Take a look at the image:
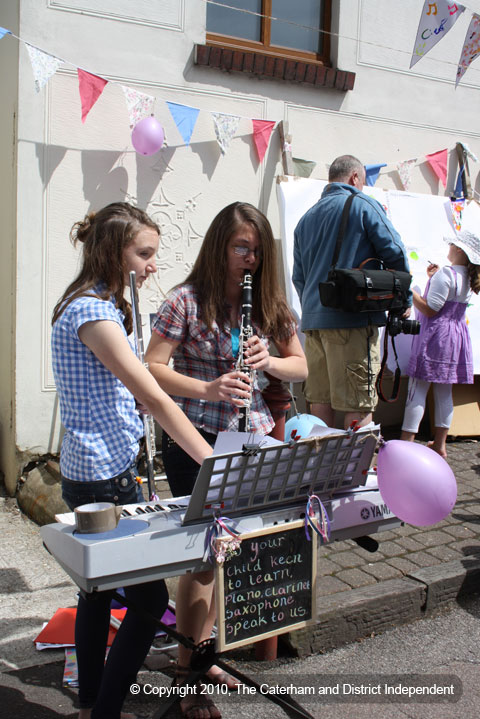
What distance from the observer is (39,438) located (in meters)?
4.73

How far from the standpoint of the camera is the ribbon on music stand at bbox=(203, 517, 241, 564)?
1.79 metres

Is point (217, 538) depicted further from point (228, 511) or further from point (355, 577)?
point (355, 577)

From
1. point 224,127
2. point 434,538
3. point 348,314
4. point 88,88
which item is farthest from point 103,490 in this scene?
point 224,127

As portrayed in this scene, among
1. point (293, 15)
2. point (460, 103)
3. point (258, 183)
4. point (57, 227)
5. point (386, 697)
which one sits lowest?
point (386, 697)

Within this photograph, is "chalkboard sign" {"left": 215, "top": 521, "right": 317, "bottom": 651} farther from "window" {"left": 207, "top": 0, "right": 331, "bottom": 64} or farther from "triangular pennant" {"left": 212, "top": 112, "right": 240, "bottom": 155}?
"window" {"left": 207, "top": 0, "right": 331, "bottom": 64}

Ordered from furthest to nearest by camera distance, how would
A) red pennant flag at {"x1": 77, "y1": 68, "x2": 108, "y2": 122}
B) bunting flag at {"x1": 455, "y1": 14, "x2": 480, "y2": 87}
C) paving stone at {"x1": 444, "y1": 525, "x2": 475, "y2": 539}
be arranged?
bunting flag at {"x1": 455, "y1": 14, "x2": 480, "y2": 87} → red pennant flag at {"x1": 77, "y1": 68, "x2": 108, "y2": 122} → paving stone at {"x1": 444, "y1": 525, "x2": 475, "y2": 539}

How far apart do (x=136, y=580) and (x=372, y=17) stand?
577 cm

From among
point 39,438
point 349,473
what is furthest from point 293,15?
point 349,473

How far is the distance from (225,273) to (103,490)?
37.3 inches

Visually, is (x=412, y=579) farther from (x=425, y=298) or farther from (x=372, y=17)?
(x=372, y=17)

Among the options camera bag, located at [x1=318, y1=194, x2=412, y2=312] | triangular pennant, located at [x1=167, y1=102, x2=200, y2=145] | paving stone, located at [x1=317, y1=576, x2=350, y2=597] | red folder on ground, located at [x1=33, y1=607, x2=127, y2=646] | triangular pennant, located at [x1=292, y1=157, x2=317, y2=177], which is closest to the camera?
red folder on ground, located at [x1=33, y1=607, x2=127, y2=646]

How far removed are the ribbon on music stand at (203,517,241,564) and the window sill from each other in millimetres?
4305

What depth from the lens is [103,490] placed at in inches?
86.0

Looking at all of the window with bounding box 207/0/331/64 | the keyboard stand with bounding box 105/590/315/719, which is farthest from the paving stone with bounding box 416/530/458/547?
the window with bounding box 207/0/331/64
